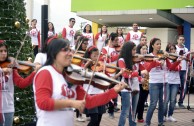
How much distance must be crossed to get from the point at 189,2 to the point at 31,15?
A: 813 cm

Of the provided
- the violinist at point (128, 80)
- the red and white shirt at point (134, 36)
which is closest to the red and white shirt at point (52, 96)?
the violinist at point (128, 80)

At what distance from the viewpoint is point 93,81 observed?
3682mm

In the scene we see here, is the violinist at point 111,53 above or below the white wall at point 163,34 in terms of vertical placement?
below

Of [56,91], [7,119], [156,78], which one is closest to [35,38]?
[156,78]

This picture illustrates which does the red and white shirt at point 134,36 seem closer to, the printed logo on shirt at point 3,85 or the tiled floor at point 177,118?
the tiled floor at point 177,118

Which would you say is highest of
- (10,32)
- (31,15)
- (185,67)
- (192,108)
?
(31,15)

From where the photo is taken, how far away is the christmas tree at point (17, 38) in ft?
20.7

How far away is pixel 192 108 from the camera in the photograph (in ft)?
35.3

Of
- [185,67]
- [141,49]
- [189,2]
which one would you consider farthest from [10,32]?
[189,2]

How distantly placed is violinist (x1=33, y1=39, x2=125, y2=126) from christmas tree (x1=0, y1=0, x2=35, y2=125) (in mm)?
2991

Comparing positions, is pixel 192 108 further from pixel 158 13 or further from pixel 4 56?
pixel 158 13

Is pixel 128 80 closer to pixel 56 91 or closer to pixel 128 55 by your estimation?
pixel 128 55

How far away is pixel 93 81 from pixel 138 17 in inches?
656

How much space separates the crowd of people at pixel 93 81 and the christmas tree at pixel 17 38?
39 centimetres
